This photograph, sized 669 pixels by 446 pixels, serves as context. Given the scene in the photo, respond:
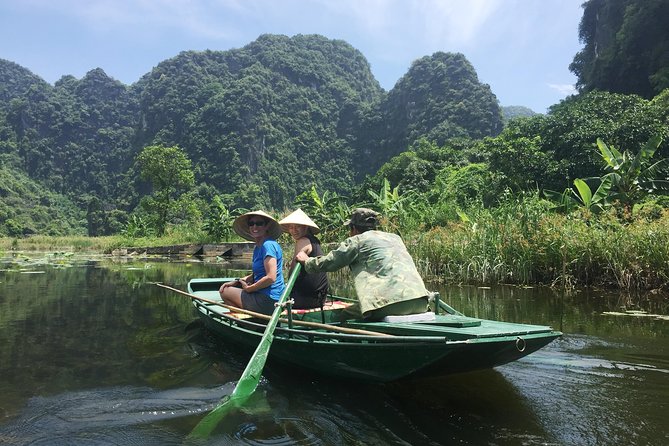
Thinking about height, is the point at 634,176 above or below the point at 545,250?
above

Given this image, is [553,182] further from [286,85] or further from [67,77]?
[67,77]

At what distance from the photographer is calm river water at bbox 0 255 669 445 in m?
2.78

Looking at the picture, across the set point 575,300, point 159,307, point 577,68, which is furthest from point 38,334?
point 577,68

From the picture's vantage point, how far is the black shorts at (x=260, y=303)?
4609 millimetres

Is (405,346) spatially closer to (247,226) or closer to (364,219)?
(364,219)

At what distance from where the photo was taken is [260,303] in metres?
4.62

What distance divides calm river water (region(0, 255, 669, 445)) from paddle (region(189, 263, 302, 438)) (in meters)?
0.08

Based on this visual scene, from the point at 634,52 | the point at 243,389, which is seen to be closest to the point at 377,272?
the point at 243,389

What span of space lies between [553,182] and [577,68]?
24615 mm

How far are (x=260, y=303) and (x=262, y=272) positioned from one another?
31 cm

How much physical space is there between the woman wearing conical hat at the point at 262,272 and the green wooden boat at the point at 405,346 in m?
0.59

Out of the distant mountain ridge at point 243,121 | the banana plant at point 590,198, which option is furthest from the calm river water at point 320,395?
the distant mountain ridge at point 243,121

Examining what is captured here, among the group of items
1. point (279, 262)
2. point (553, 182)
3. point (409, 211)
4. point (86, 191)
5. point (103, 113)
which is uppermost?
point (103, 113)

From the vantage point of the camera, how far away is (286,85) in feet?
260
